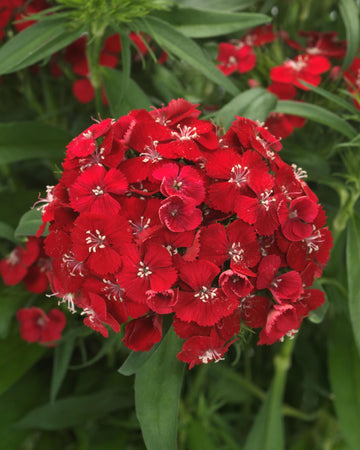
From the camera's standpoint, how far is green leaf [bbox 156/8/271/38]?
1.08 m

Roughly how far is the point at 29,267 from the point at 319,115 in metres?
0.70

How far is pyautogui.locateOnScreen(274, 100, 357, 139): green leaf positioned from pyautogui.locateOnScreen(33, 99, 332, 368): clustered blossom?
0.88 feet

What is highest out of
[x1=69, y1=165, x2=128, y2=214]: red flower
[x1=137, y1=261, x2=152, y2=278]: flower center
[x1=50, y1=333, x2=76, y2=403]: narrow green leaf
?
[x1=69, y1=165, x2=128, y2=214]: red flower

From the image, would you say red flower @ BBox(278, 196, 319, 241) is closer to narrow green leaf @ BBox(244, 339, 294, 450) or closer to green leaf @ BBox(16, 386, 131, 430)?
narrow green leaf @ BBox(244, 339, 294, 450)

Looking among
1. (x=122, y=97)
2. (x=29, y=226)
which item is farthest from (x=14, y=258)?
(x=122, y=97)

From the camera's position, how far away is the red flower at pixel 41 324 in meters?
1.11

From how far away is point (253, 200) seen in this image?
716 millimetres

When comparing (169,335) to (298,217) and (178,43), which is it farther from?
(178,43)

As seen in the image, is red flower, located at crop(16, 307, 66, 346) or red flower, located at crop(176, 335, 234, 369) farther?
red flower, located at crop(16, 307, 66, 346)

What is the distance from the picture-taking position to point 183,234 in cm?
69

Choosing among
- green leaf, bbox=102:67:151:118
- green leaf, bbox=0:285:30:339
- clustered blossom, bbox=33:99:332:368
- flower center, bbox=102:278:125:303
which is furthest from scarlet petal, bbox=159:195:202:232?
green leaf, bbox=0:285:30:339

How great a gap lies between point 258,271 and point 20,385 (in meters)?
0.90

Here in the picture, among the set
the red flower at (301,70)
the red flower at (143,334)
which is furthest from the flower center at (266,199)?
the red flower at (301,70)

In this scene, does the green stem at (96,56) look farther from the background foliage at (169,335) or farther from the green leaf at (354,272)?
the green leaf at (354,272)
